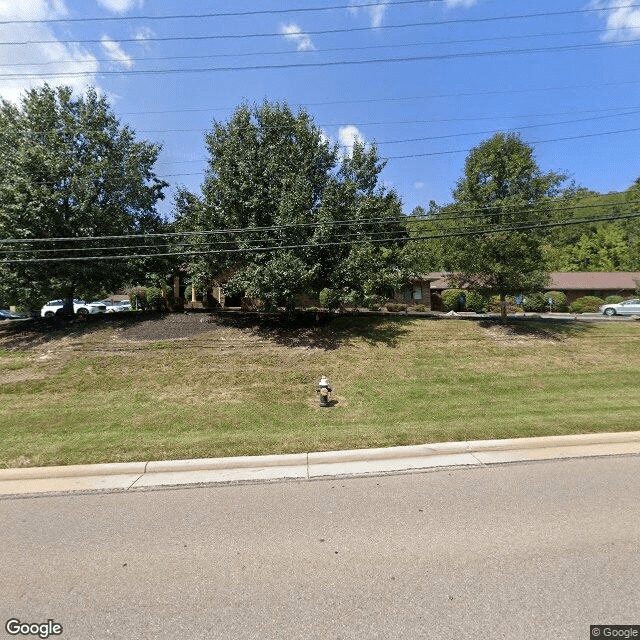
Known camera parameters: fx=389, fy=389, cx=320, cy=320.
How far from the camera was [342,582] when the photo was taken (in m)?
3.17

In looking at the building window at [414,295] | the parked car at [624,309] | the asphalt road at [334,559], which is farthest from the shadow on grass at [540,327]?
the building window at [414,295]

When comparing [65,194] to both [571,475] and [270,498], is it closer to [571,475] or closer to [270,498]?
[270,498]

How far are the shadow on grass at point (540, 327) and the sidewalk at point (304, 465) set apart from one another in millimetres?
9166

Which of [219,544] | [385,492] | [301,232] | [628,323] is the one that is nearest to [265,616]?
[219,544]

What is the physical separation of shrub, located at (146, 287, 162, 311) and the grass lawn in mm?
10109

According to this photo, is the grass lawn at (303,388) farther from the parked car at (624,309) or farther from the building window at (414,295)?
the building window at (414,295)

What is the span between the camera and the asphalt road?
9.05 ft

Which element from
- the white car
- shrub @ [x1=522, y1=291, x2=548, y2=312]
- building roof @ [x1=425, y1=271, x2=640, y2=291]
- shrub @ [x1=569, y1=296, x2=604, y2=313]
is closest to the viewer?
the white car

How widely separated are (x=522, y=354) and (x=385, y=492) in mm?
10098

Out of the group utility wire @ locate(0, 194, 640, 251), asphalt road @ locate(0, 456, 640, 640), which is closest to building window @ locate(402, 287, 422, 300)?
utility wire @ locate(0, 194, 640, 251)

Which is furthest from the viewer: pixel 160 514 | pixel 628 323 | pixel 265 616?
pixel 628 323

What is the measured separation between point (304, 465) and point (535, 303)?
3535 centimetres

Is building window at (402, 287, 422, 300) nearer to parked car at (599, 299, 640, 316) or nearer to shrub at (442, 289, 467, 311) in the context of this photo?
shrub at (442, 289, 467, 311)

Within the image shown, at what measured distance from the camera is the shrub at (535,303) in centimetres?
3488
